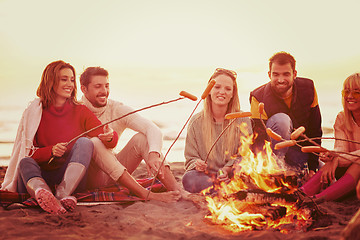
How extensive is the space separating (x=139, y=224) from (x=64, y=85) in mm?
1720

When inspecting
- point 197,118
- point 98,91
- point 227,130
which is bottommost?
point 227,130

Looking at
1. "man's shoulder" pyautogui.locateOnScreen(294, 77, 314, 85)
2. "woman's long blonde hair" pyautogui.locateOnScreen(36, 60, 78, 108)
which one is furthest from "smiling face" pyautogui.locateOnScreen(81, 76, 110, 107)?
"man's shoulder" pyautogui.locateOnScreen(294, 77, 314, 85)

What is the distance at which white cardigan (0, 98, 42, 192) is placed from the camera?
13.0ft

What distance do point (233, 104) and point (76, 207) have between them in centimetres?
199

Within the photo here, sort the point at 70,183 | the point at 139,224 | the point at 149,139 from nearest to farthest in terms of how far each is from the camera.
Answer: the point at 139,224
the point at 70,183
the point at 149,139

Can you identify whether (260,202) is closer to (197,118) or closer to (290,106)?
(197,118)

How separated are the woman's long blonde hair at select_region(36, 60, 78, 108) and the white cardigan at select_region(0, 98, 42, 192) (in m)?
0.13

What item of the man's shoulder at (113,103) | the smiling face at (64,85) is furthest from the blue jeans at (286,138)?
the smiling face at (64,85)

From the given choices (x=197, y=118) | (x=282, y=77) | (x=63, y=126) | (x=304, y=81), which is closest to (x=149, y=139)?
(x=197, y=118)

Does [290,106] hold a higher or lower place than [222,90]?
lower

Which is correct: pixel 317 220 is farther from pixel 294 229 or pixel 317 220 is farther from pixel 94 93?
pixel 94 93

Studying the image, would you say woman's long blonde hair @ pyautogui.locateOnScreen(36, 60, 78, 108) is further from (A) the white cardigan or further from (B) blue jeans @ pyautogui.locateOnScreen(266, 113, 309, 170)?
(B) blue jeans @ pyautogui.locateOnScreen(266, 113, 309, 170)

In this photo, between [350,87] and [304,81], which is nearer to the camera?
[350,87]

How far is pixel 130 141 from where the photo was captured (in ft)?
14.8
